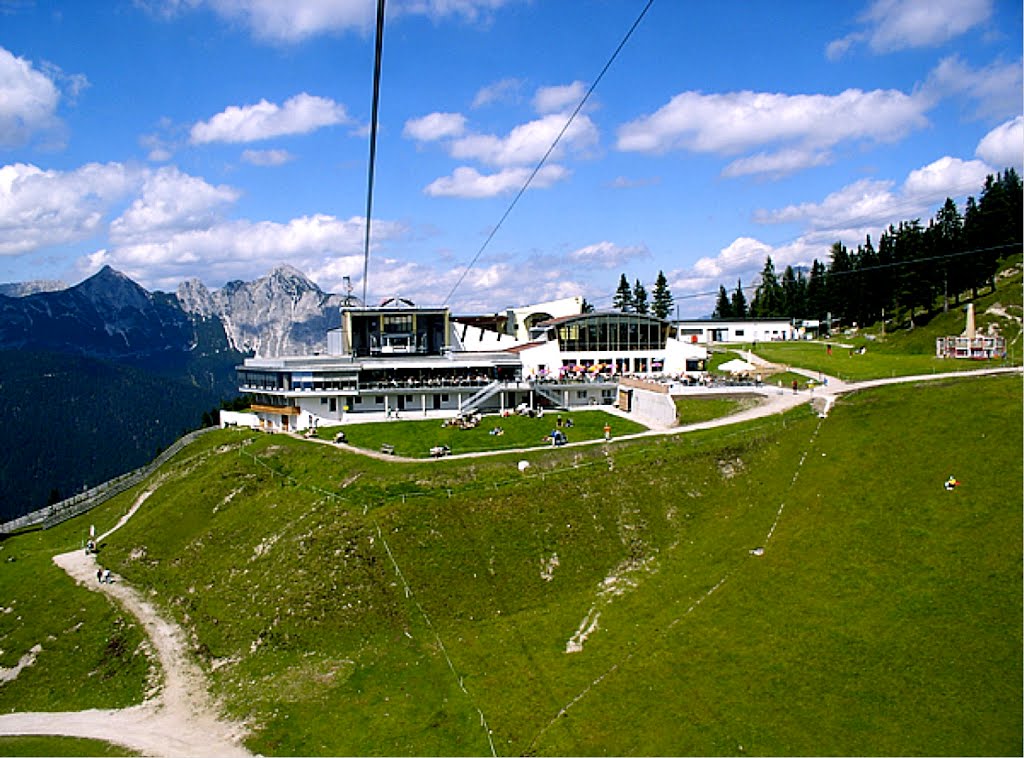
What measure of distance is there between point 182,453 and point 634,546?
42.8 meters

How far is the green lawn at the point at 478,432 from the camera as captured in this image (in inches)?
1740

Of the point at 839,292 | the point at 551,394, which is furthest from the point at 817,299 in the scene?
the point at 551,394

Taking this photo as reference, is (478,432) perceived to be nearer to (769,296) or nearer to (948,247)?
(948,247)

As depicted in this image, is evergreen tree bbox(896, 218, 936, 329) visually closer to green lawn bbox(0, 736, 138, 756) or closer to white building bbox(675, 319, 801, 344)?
white building bbox(675, 319, 801, 344)

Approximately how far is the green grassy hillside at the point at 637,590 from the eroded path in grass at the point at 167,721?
899mm

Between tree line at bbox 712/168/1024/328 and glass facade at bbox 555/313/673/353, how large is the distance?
2000 centimetres

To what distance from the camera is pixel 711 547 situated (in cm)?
3162

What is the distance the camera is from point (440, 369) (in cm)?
5625

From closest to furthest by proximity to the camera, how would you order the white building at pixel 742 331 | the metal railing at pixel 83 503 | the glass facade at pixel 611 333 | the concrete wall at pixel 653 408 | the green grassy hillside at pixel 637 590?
the green grassy hillside at pixel 637 590, the concrete wall at pixel 653 408, the metal railing at pixel 83 503, the glass facade at pixel 611 333, the white building at pixel 742 331

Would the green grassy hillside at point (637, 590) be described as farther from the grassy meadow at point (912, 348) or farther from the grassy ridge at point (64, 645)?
the grassy meadow at point (912, 348)

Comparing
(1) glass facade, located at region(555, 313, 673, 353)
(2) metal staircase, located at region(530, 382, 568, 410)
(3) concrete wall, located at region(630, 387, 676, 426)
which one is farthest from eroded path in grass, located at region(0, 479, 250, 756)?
(1) glass facade, located at region(555, 313, 673, 353)

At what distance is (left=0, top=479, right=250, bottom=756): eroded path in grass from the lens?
23.4 meters

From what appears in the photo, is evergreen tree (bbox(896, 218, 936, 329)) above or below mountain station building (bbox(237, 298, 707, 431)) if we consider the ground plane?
above

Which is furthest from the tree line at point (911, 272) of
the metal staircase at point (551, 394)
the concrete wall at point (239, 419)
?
the concrete wall at point (239, 419)
